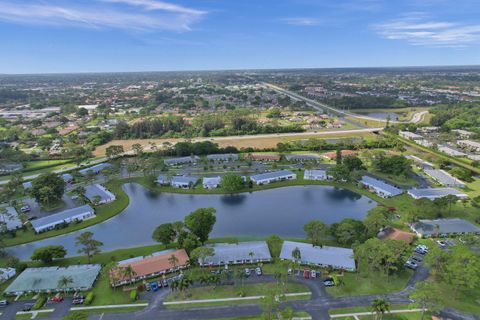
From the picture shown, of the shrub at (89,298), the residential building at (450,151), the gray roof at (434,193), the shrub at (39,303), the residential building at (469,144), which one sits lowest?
the shrub at (39,303)

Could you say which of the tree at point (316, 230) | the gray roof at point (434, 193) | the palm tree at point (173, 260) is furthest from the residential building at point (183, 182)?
the gray roof at point (434, 193)

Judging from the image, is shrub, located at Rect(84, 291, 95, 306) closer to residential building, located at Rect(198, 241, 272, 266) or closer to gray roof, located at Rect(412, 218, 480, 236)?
residential building, located at Rect(198, 241, 272, 266)

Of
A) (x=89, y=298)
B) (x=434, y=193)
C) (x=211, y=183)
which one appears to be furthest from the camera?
(x=211, y=183)

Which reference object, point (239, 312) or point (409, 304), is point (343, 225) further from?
point (239, 312)

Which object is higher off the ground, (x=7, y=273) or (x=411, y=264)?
(x=411, y=264)

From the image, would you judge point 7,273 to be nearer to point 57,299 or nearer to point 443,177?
point 57,299

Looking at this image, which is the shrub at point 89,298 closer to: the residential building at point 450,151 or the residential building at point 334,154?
the residential building at point 334,154

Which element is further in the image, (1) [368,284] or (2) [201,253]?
(2) [201,253]

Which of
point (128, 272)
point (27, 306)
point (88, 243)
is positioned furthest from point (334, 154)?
point (27, 306)
